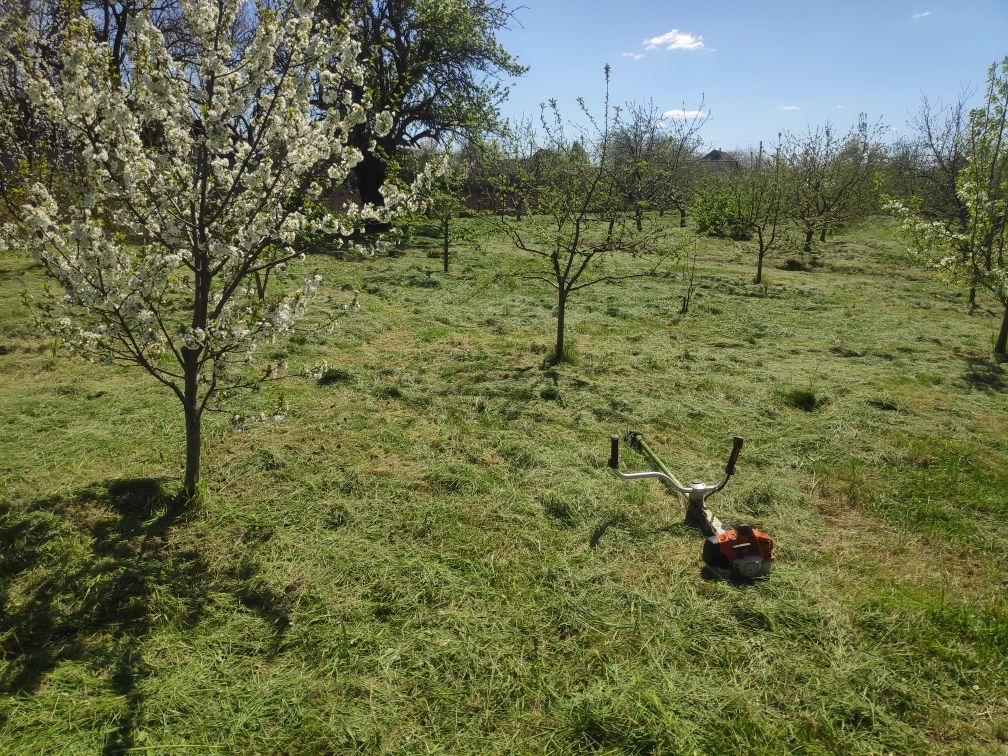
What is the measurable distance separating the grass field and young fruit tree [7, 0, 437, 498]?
4.08 feet

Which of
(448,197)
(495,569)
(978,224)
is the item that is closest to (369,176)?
(448,197)

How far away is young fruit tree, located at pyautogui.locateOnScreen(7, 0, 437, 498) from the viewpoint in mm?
4043

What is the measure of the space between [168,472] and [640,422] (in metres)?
5.52

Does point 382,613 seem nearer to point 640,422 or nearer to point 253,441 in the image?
point 253,441

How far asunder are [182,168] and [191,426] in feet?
7.38

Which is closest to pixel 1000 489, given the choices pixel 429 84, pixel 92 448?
pixel 92 448

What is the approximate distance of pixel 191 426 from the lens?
5.02m

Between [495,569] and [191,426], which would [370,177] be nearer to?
[191,426]

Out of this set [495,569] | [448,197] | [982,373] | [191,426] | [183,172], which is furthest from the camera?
[448,197]

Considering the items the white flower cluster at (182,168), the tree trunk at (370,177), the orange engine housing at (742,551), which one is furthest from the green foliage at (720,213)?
the tree trunk at (370,177)

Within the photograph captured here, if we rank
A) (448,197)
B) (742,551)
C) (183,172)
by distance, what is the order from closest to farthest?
(742,551)
(183,172)
(448,197)

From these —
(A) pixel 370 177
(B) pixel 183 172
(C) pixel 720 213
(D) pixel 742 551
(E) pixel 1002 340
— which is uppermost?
(A) pixel 370 177

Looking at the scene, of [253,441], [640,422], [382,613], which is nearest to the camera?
[382,613]

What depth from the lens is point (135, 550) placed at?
448 cm
